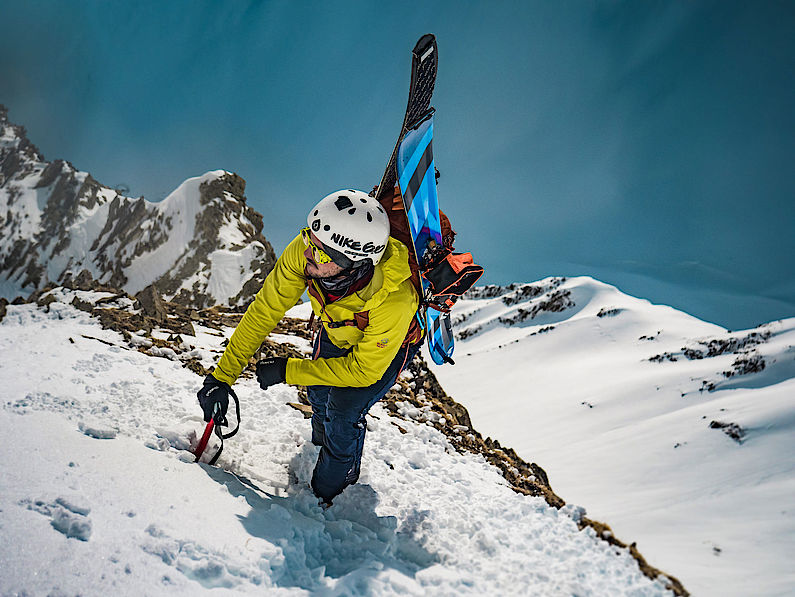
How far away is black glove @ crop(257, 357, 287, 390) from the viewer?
3.43 m

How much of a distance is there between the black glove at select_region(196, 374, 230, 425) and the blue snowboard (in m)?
1.88

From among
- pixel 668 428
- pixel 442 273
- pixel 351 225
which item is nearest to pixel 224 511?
pixel 351 225

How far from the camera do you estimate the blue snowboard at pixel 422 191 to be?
134 inches

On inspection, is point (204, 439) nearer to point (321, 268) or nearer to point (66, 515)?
point (66, 515)

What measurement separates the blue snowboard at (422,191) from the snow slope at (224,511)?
1702 mm

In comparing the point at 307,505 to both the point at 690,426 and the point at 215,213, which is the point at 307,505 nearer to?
the point at 690,426

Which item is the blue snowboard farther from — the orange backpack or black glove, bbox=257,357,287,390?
black glove, bbox=257,357,287,390

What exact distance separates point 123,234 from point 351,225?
45.8 m

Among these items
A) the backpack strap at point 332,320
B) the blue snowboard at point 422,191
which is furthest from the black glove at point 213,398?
the blue snowboard at point 422,191

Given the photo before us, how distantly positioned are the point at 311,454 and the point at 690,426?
486 inches

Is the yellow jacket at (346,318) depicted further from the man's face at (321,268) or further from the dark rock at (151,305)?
the dark rock at (151,305)

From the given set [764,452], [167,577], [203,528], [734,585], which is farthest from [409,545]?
[764,452]

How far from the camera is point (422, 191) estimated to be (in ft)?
11.8

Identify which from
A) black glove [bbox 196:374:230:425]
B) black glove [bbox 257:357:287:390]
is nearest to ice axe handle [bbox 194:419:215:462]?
black glove [bbox 196:374:230:425]
